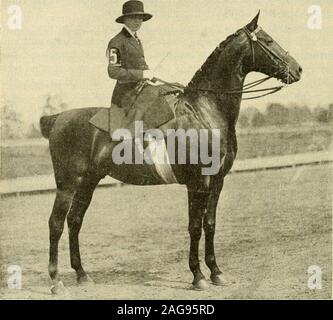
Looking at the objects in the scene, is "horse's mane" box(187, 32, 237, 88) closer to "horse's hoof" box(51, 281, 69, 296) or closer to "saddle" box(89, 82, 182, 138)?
"saddle" box(89, 82, 182, 138)

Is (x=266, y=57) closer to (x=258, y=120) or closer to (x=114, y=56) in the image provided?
(x=114, y=56)

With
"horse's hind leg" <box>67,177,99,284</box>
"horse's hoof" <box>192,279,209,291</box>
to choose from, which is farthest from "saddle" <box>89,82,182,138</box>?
"horse's hoof" <box>192,279,209,291</box>

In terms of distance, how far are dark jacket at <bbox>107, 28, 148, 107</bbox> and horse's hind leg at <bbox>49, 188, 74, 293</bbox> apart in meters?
1.24

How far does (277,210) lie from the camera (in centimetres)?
926

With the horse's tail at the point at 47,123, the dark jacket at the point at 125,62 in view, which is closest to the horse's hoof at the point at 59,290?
the horse's tail at the point at 47,123

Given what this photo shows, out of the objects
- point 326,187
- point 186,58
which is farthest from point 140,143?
point 326,187

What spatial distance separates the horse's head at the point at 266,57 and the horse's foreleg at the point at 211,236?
4.44ft

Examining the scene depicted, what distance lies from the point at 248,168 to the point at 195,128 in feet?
12.9

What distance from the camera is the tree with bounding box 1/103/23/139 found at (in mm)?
8484

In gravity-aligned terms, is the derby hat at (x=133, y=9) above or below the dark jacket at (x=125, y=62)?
above

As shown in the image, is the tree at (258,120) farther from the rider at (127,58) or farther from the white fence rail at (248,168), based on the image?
the rider at (127,58)

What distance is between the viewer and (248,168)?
11.1 meters

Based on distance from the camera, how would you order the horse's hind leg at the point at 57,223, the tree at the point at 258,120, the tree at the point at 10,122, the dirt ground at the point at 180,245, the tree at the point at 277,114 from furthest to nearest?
the tree at the point at 258,120 → the tree at the point at 277,114 → the tree at the point at 10,122 → the dirt ground at the point at 180,245 → the horse's hind leg at the point at 57,223

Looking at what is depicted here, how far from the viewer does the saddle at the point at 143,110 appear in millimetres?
7367
